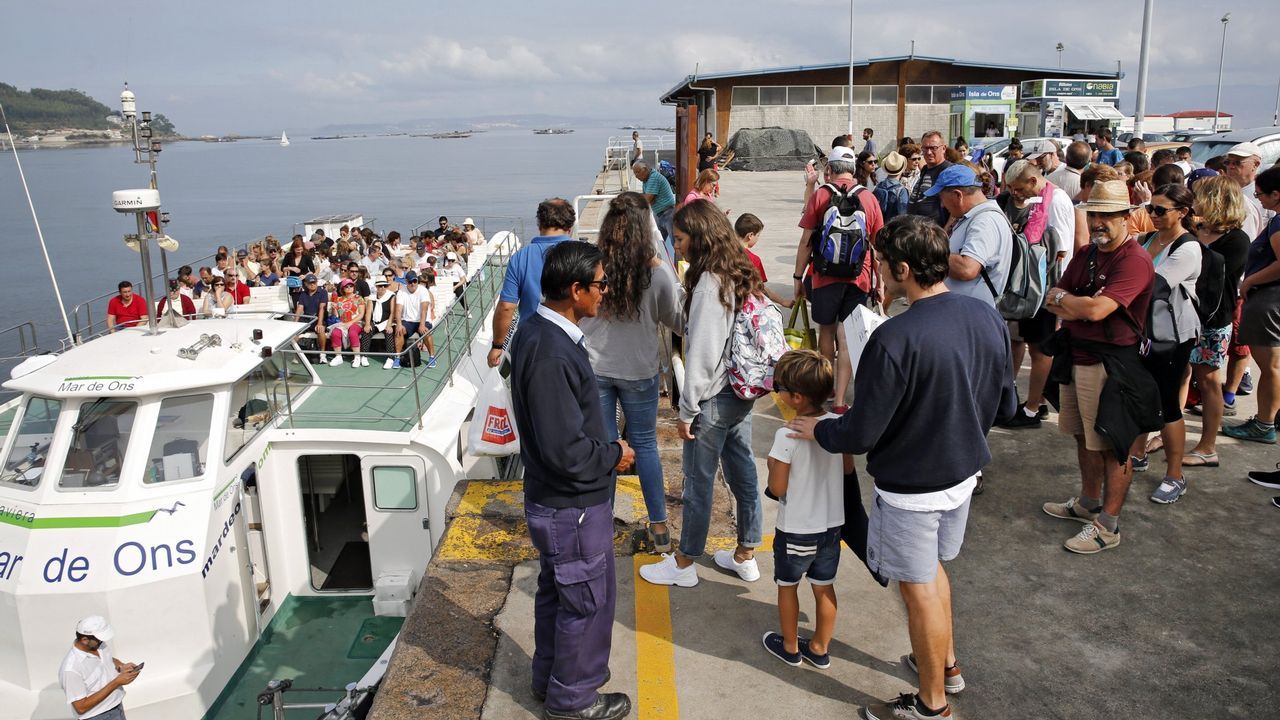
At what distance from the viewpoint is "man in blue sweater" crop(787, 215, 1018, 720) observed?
9.93ft

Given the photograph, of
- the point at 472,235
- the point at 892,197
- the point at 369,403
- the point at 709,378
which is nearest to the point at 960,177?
the point at 709,378

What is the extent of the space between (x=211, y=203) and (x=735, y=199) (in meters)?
71.2

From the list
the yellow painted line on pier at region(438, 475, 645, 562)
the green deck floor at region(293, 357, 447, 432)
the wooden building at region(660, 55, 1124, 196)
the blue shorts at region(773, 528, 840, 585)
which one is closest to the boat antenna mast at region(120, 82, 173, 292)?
the green deck floor at region(293, 357, 447, 432)


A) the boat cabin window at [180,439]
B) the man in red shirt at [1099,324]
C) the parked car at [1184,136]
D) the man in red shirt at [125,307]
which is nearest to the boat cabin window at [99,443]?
the boat cabin window at [180,439]

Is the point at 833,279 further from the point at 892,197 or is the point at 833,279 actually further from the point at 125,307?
the point at 125,307

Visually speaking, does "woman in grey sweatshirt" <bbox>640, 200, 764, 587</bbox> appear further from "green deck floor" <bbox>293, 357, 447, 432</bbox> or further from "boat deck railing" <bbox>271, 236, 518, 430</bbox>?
"green deck floor" <bbox>293, 357, 447, 432</bbox>

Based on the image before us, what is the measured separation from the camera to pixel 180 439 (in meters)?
7.65

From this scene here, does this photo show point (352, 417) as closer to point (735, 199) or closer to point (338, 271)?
point (338, 271)

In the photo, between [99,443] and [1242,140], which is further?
[1242,140]

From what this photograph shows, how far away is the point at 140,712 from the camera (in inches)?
275

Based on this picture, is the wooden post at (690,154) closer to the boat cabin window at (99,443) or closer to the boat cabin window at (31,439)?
the boat cabin window at (99,443)

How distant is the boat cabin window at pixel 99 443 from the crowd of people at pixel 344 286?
5.09 feet

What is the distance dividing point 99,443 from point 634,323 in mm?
5392

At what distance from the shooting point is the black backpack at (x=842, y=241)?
5926 millimetres
